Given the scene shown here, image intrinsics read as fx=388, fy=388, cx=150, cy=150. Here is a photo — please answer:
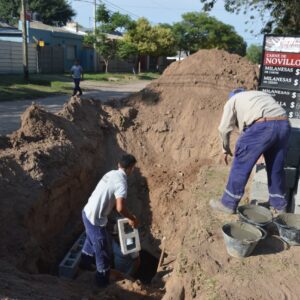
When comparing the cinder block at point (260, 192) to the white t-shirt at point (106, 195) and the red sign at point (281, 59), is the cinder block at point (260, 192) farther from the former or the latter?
the red sign at point (281, 59)

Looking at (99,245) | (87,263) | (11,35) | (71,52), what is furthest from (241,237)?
(71,52)

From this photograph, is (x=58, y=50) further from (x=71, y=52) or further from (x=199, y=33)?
(x=199, y=33)

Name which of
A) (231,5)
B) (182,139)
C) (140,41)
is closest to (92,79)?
(140,41)

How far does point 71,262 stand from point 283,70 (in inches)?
200

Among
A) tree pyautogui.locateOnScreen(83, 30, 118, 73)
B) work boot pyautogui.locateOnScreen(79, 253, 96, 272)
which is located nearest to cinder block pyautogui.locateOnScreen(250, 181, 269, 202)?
work boot pyautogui.locateOnScreen(79, 253, 96, 272)

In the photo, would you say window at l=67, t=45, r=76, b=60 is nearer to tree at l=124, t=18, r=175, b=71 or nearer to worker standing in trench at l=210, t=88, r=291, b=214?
tree at l=124, t=18, r=175, b=71

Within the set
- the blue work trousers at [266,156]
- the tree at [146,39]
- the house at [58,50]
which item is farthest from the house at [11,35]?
the blue work trousers at [266,156]

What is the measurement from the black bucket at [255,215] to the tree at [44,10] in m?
49.7

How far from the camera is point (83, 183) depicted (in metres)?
7.51

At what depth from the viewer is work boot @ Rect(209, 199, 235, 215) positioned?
552 cm

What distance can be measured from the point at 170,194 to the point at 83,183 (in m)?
1.84

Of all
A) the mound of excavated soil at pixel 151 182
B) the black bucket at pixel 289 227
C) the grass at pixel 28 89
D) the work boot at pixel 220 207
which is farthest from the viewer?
the grass at pixel 28 89

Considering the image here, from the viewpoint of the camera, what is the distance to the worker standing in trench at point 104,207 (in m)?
4.93

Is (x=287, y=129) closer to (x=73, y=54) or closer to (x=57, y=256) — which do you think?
(x=57, y=256)
